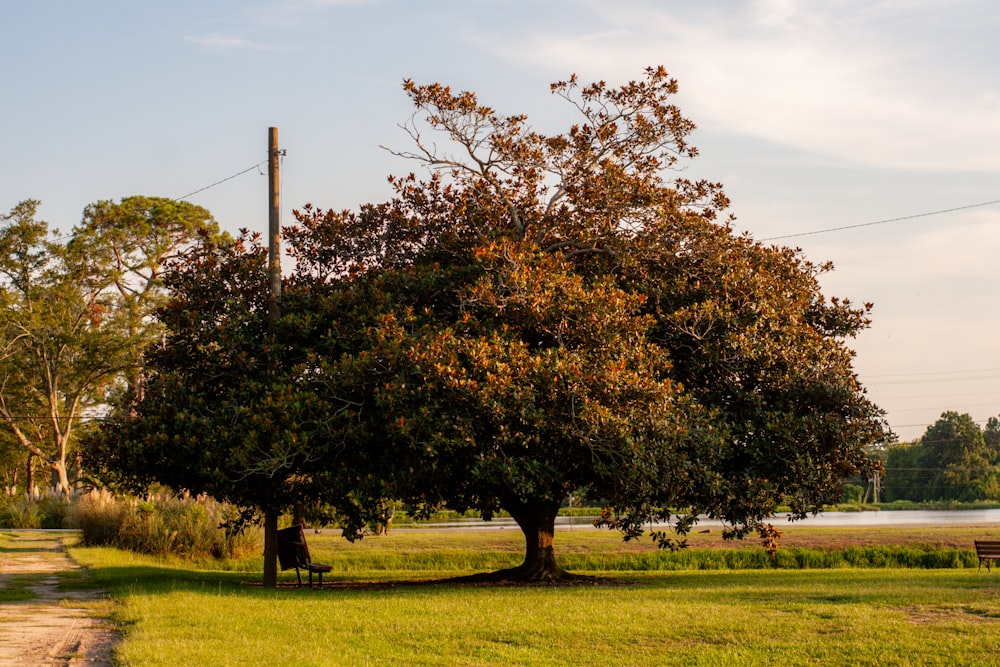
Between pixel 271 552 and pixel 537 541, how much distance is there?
5.09m

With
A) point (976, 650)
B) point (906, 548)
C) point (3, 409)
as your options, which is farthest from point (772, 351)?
point (3, 409)

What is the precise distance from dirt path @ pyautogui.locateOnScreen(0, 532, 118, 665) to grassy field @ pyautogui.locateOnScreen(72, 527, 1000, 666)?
38 cm

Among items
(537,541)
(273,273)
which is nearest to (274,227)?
(273,273)

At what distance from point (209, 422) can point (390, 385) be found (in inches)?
127

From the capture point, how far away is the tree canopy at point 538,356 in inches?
642

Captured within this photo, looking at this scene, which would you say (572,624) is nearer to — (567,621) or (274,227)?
(567,621)

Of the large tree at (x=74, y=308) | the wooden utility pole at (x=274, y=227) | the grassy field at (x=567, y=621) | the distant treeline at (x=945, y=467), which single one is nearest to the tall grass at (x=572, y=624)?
the grassy field at (x=567, y=621)

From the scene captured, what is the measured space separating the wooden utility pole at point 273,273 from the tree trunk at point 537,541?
4332 mm

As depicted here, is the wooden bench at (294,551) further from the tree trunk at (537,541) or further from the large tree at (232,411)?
the tree trunk at (537,541)

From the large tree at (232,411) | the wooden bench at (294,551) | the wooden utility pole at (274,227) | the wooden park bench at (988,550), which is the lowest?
the wooden park bench at (988,550)

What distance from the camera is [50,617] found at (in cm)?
1316

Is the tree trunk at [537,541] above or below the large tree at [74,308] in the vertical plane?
below

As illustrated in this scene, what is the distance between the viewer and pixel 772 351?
61.7ft

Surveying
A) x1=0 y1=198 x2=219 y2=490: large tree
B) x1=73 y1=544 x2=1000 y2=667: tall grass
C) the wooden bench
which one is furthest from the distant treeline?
the wooden bench
